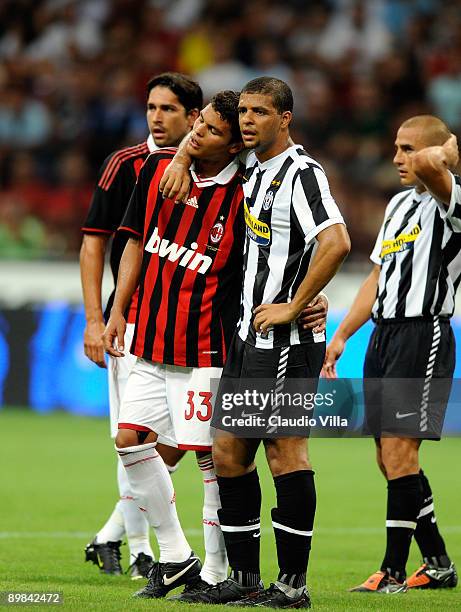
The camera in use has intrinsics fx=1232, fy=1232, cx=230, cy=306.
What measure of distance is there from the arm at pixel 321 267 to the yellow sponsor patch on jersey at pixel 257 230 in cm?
24

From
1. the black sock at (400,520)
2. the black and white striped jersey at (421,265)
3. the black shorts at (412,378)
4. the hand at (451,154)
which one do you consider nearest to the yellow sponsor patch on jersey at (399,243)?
the black and white striped jersey at (421,265)

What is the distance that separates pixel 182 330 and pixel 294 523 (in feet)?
3.14

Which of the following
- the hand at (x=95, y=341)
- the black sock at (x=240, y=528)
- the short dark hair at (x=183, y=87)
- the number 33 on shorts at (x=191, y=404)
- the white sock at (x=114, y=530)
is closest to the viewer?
the black sock at (x=240, y=528)

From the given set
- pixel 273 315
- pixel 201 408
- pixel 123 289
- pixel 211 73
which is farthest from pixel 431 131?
pixel 211 73

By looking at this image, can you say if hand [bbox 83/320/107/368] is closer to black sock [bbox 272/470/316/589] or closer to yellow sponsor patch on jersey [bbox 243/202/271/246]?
yellow sponsor patch on jersey [bbox 243/202/271/246]

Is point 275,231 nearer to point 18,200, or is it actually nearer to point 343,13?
point 18,200

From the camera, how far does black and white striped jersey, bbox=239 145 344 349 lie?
4.73 metres

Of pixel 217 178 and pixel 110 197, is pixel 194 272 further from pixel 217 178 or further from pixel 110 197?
pixel 110 197

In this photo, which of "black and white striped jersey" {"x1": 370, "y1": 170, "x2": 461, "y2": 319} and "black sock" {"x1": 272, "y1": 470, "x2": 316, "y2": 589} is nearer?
"black sock" {"x1": 272, "y1": 470, "x2": 316, "y2": 589}

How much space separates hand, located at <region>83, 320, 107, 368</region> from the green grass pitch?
1.01 m

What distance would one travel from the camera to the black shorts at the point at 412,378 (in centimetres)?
573

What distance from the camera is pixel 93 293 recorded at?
5.77 meters

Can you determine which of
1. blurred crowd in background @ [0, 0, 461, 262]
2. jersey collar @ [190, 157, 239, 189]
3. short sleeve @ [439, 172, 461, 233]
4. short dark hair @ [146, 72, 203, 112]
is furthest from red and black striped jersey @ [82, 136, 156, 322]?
blurred crowd in background @ [0, 0, 461, 262]

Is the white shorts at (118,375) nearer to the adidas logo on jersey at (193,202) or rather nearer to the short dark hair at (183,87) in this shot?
the adidas logo on jersey at (193,202)
